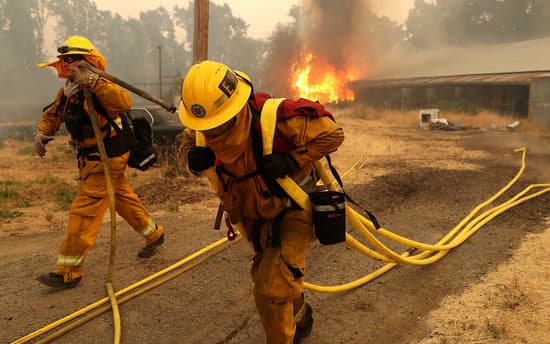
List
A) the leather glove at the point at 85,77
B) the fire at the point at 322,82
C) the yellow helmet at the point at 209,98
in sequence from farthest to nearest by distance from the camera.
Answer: the fire at the point at 322,82, the leather glove at the point at 85,77, the yellow helmet at the point at 209,98

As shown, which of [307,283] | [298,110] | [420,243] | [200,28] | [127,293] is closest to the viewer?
[298,110]

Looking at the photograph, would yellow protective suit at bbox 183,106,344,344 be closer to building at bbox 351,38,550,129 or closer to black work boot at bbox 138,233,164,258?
black work boot at bbox 138,233,164,258

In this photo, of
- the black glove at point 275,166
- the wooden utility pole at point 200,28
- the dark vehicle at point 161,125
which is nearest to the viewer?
the black glove at point 275,166

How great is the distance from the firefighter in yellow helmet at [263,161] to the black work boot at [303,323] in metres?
0.39

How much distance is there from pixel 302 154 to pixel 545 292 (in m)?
2.42

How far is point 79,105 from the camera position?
362 cm

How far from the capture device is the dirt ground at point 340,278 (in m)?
2.99

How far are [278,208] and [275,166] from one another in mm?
327

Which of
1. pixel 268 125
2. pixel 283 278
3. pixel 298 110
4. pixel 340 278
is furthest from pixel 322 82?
pixel 283 278

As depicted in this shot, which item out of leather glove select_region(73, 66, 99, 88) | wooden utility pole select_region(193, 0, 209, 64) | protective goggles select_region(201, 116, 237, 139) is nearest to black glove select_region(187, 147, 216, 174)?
protective goggles select_region(201, 116, 237, 139)

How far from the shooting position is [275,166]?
2.20 m

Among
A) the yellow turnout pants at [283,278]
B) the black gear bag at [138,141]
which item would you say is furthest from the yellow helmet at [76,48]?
the yellow turnout pants at [283,278]

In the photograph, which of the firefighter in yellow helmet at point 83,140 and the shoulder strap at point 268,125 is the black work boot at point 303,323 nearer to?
the shoulder strap at point 268,125

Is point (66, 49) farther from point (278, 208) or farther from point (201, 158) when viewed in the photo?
point (278, 208)
